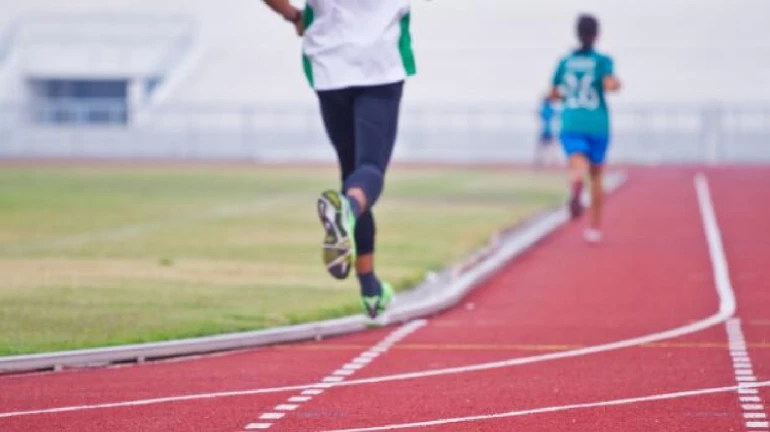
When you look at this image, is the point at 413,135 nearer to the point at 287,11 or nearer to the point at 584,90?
the point at 584,90

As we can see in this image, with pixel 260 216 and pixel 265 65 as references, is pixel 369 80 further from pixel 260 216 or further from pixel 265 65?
pixel 265 65

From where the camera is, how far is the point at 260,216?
2445 centimetres

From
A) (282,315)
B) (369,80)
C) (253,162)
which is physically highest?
(369,80)

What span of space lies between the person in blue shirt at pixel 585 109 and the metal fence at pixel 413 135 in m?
30.5

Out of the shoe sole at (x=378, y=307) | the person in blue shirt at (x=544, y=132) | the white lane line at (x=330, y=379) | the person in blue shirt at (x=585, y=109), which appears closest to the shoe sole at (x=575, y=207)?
the person in blue shirt at (x=585, y=109)

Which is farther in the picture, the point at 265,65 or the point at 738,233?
the point at 265,65

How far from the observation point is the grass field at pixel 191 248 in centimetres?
1202

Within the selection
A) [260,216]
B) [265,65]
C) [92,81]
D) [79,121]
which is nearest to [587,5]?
[265,65]

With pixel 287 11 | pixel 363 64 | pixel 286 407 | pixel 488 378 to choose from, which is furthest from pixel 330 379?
pixel 287 11

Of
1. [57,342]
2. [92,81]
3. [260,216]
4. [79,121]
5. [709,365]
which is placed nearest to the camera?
[709,365]

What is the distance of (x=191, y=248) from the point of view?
18312 mm

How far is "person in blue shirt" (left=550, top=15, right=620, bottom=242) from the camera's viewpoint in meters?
19.3

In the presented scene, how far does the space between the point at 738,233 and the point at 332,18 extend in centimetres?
1264

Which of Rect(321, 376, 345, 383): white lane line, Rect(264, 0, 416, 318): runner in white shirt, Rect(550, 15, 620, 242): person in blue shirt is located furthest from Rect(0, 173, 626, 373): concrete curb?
Rect(550, 15, 620, 242): person in blue shirt
